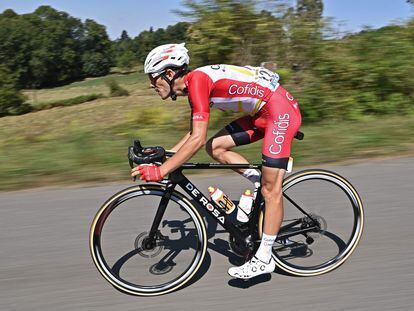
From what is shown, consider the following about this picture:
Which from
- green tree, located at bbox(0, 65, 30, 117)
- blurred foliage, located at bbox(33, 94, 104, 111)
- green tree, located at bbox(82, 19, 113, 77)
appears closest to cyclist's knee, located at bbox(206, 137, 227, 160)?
blurred foliage, located at bbox(33, 94, 104, 111)

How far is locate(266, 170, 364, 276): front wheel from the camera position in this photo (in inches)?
162

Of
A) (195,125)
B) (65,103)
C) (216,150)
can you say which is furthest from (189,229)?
(65,103)

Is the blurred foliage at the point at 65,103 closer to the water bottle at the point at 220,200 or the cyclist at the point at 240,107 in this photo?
the water bottle at the point at 220,200

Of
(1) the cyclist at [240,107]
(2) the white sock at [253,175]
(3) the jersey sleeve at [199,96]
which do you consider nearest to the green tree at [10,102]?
(2) the white sock at [253,175]

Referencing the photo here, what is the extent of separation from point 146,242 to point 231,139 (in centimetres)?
101

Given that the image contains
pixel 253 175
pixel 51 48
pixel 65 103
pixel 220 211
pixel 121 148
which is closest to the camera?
pixel 220 211

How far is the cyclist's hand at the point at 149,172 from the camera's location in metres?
3.48

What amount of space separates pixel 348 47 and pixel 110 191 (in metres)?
6.52

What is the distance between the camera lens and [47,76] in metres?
67.8

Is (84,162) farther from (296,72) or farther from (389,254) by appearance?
(296,72)

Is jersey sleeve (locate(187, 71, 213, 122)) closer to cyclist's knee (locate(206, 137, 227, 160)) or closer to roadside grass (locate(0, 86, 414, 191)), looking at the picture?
cyclist's knee (locate(206, 137, 227, 160))

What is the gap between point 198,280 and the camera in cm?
397

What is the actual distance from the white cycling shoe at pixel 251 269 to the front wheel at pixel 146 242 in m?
0.27

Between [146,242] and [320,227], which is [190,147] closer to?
Answer: [146,242]
